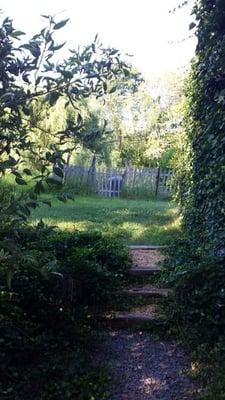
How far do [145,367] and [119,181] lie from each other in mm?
13939

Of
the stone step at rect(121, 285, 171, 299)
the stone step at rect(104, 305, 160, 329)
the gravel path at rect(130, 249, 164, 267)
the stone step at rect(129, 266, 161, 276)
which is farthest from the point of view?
the gravel path at rect(130, 249, 164, 267)

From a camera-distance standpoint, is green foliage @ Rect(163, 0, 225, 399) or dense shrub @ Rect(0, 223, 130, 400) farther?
green foliage @ Rect(163, 0, 225, 399)

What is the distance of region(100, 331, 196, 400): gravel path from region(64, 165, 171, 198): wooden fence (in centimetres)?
1288

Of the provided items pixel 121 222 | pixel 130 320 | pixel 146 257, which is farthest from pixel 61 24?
pixel 121 222

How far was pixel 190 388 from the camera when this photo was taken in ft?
9.94

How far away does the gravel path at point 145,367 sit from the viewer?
3.03 m

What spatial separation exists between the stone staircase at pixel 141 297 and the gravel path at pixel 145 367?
0.12m

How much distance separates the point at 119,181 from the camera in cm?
1720

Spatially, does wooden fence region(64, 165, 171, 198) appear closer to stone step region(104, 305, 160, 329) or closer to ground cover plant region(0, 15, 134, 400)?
ground cover plant region(0, 15, 134, 400)

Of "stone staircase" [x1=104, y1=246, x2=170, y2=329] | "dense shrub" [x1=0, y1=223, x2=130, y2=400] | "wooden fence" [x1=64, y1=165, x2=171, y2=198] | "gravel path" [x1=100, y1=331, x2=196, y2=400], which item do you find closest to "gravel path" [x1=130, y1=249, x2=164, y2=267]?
"stone staircase" [x1=104, y1=246, x2=170, y2=329]

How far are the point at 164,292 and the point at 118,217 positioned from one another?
5.11 meters

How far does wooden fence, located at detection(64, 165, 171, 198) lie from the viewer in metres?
16.9

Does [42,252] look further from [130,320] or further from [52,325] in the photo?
[130,320]

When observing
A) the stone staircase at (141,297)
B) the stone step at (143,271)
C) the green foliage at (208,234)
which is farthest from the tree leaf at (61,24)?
the stone step at (143,271)
